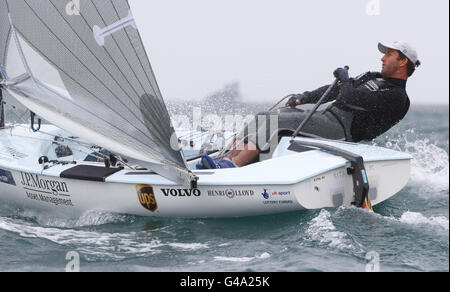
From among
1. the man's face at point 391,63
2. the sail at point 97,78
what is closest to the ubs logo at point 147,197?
the sail at point 97,78

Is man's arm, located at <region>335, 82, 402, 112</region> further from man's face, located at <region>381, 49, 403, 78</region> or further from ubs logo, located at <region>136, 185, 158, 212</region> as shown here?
ubs logo, located at <region>136, 185, 158, 212</region>

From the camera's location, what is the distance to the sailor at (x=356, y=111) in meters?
3.96

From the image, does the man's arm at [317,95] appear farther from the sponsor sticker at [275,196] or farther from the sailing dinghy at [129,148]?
the sponsor sticker at [275,196]

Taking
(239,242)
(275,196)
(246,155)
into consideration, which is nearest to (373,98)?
(246,155)

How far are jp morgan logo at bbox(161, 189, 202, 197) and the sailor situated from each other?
12.9 inches

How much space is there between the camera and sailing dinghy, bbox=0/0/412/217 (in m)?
3.34

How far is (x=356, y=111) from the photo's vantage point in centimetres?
411

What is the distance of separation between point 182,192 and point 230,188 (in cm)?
A: 31

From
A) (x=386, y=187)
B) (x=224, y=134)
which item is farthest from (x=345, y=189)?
(x=224, y=134)

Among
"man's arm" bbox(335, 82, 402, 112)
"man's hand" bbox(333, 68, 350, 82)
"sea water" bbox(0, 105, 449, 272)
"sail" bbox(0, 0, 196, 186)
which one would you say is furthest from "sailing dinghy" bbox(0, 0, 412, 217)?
"man's hand" bbox(333, 68, 350, 82)

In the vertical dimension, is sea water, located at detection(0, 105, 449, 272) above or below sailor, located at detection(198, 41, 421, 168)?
below

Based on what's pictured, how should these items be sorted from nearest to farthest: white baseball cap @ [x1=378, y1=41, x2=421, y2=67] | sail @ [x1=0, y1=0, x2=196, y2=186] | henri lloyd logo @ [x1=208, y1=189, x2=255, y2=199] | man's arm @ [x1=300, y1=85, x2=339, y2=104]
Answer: sail @ [x1=0, y1=0, x2=196, y2=186], henri lloyd logo @ [x1=208, y1=189, x2=255, y2=199], white baseball cap @ [x1=378, y1=41, x2=421, y2=67], man's arm @ [x1=300, y1=85, x2=339, y2=104]

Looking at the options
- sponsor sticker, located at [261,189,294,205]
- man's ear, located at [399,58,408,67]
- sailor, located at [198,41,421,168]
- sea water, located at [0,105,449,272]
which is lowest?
sea water, located at [0,105,449,272]

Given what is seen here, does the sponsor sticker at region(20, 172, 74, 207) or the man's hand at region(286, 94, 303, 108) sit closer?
the sponsor sticker at region(20, 172, 74, 207)
